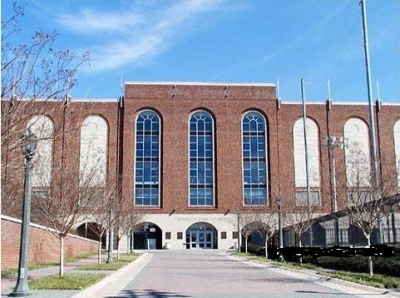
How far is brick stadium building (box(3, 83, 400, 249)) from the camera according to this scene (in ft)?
234

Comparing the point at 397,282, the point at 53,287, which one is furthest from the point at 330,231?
the point at 53,287

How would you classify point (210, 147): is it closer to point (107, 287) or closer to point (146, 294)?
point (107, 287)

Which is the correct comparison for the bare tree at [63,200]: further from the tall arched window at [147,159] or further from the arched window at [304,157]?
the arched window at [304,157]

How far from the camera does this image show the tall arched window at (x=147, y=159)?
71562mm

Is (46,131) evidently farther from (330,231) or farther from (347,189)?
(330,231)

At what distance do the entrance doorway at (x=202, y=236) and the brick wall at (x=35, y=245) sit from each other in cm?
2633

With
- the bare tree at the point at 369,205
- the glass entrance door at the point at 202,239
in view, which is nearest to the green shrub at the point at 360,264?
the bare tree at the point at 369,205

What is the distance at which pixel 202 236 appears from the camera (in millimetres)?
73375

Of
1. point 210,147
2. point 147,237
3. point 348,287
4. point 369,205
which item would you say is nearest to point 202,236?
point 147,237

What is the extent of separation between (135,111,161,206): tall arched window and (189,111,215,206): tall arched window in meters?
4.19

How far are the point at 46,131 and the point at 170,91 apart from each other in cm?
6229

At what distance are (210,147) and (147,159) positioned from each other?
7966mm

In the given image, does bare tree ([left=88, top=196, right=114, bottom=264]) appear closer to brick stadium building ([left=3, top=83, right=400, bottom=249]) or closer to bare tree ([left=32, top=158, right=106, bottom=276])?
bare tree ([left=32, top=158, right=106, bottom=276])

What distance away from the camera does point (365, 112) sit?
2968 inches
